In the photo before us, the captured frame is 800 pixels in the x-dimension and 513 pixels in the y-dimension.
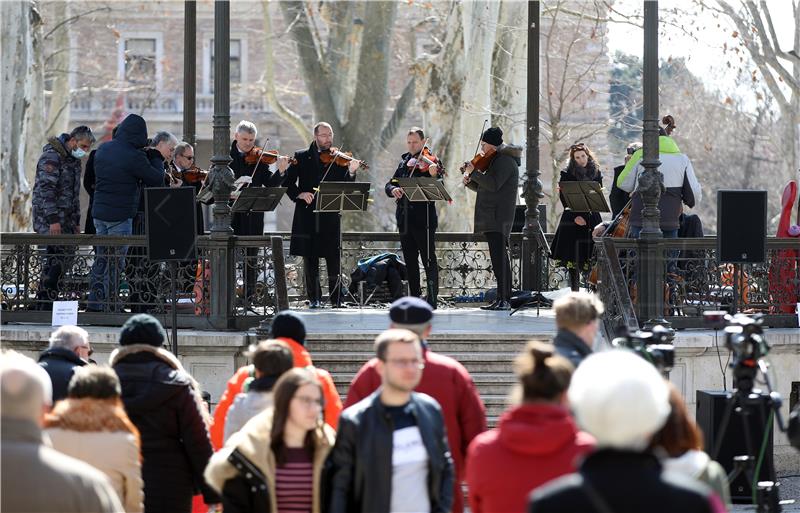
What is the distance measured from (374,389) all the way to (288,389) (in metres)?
0.94

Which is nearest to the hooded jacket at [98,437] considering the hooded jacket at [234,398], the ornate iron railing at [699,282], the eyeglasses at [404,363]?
the hooded jacket at [234,398]

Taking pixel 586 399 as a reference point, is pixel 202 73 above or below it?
above

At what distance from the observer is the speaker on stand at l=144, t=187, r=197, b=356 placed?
1350cm

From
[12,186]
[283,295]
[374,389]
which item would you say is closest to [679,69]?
[12,186]

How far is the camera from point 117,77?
48.7m

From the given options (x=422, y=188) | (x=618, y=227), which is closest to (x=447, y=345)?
(x=422, y=188)

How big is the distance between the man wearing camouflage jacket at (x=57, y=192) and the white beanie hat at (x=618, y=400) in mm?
11062

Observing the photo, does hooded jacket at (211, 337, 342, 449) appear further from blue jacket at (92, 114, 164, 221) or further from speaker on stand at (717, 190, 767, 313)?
blue jacket at (92, 114, 164, 221)

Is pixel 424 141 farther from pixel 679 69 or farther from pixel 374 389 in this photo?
pixel 679 69

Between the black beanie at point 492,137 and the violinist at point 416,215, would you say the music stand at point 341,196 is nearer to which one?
the violinist at point 416,215

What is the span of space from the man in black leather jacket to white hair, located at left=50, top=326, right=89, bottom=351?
2442 millimetres

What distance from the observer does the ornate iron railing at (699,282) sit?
1470cm

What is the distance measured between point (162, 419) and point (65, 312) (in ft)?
19.9

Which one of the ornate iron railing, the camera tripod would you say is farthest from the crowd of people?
the ornate iron railing
